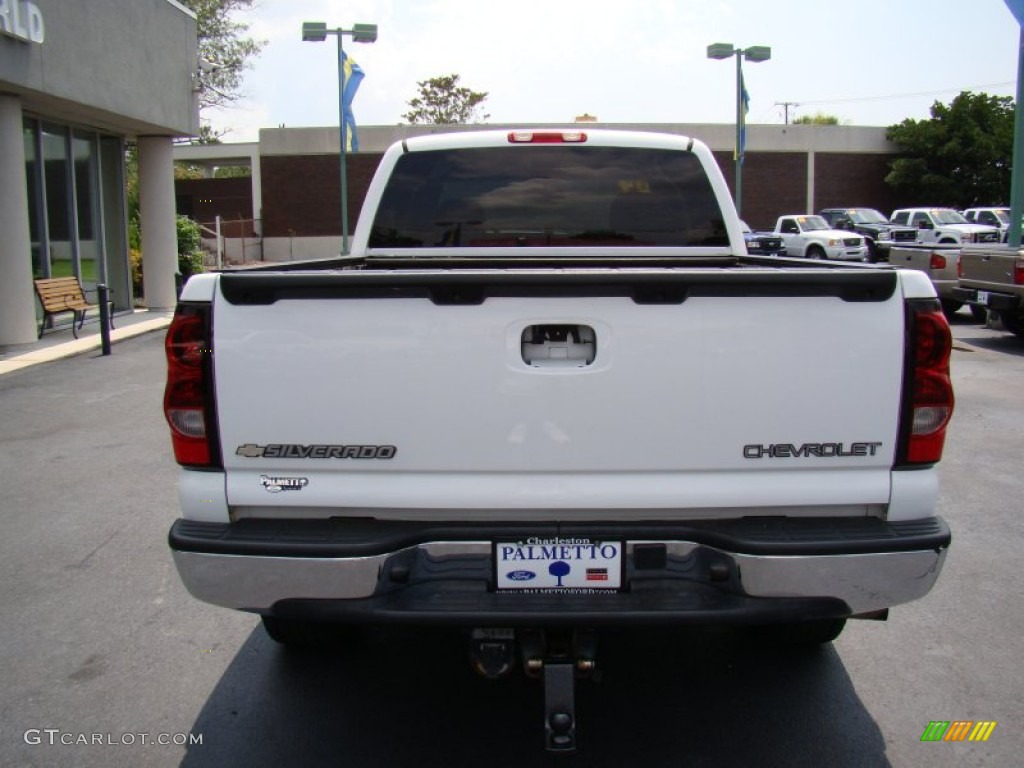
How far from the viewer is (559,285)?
111 inches

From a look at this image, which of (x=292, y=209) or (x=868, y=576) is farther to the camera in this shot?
(x=292, y=209)

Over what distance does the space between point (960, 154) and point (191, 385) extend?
145 ft

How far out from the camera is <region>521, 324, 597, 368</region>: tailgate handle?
9.39ft

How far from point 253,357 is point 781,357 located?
154 cm

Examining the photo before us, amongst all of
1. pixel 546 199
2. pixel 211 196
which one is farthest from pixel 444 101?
pixel 546 199

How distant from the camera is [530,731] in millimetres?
3445

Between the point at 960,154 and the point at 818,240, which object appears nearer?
the point at 818,240

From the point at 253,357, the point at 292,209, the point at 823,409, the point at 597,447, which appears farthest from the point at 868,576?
the point at 292,209

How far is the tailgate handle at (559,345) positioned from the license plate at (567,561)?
0.52 m

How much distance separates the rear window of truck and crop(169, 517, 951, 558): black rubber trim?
2241 millimetres

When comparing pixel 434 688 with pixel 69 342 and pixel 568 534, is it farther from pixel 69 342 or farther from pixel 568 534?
pixel 69 342

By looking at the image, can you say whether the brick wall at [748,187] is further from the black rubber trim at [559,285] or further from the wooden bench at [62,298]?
the black rubber trim at [559,285]

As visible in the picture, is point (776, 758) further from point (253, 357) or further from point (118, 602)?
point (118, 602)
